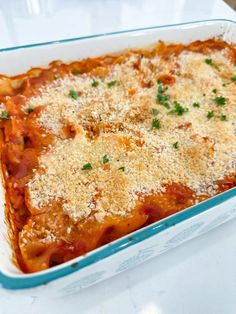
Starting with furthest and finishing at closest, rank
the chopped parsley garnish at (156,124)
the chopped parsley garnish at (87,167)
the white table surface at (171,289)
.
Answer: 1. the chopped parsley garnish at (156,124)
2. the chopped parsley garnish at (87,167)
3. the white table surface at (171,289)

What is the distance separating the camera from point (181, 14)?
1.99 meters

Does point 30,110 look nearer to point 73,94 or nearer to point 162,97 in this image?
point 73,94

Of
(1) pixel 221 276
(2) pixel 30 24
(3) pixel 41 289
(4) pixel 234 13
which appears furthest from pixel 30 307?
(4) pixel 234 13

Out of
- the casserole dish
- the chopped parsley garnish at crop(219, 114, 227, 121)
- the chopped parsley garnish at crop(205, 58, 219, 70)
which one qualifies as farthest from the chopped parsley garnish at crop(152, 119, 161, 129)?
the chopped parsley garnish at crop(205, 58, 219, 70)

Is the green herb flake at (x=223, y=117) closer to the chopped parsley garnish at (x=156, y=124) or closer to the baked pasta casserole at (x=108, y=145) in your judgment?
the baked pasta casserole at (x=108, y=145)

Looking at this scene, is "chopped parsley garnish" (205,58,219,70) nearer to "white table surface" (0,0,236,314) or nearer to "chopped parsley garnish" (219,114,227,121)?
"chopped parsley garnish" (219,114,227,121)

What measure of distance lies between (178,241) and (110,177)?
27 centimetres

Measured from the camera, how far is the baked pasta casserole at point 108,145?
871 mm

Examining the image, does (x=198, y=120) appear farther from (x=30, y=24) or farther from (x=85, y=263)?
(x=30, y=24)

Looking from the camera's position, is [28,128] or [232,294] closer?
[232,294]

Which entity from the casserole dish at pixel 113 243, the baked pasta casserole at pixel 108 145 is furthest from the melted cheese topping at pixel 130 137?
the casserole dish at pixel 113 243

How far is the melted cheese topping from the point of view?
913 mm

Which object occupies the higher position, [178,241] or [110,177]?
[110,177]

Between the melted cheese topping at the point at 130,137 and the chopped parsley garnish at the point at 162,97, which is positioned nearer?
the melted cheese topping at the point at 130,137
